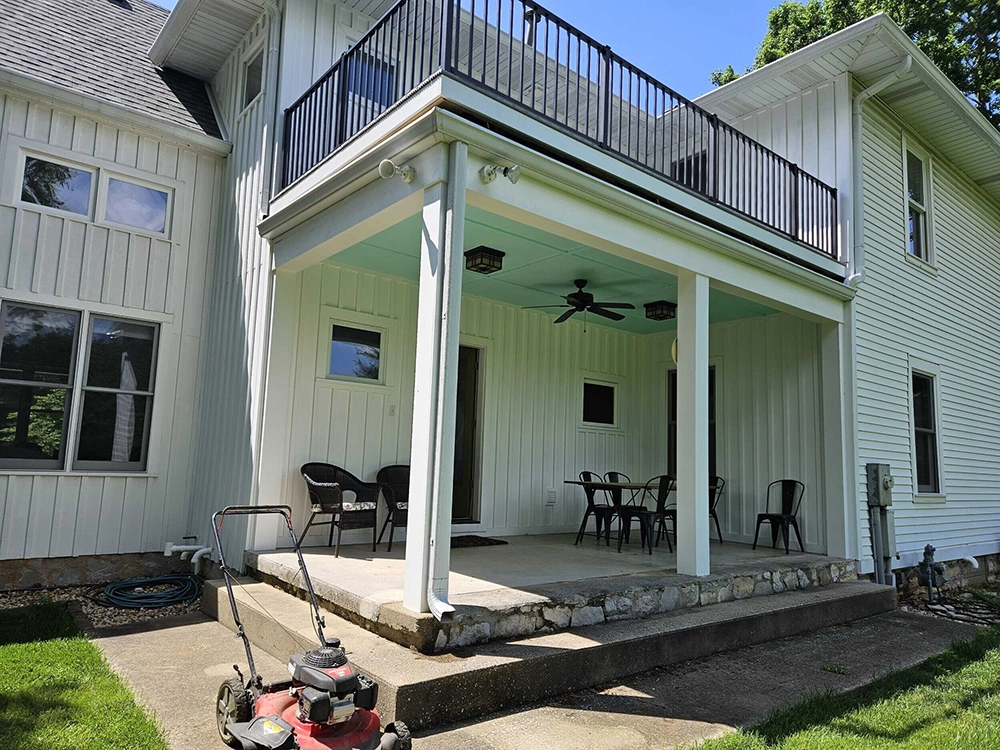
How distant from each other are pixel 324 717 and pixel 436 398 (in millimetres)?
1763

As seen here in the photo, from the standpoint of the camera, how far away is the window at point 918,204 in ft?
28.5

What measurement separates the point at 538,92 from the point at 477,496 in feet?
17.6

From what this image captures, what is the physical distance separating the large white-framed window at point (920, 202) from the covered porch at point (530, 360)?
8.32 feet

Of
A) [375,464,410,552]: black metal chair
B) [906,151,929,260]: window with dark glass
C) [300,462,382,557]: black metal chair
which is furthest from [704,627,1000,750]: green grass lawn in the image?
[906,151,929,260]: window with dark glass

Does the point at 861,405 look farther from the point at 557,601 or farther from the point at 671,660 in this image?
the point at 557,601

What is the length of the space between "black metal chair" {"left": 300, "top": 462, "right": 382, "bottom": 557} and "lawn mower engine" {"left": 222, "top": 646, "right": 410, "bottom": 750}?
2.76 m

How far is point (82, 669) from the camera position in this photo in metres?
3.84

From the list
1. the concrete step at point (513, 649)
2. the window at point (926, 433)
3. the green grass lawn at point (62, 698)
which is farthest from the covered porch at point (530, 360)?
the window at point (926, 433)

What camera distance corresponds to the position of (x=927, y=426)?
28.1 ft

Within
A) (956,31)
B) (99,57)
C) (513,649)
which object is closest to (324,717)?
(513,649)

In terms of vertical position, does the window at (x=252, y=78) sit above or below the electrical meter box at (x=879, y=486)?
above

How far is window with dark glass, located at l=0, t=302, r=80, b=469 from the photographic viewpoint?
5684 mm

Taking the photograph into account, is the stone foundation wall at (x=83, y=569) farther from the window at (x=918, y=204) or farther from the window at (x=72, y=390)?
the window at (x=918, y=204)

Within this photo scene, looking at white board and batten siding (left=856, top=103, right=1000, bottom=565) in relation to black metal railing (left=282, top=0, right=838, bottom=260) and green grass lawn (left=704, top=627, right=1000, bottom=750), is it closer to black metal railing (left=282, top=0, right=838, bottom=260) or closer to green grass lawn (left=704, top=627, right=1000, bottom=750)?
black metal railing (left=282, top=0, right=838, bottom=260)
